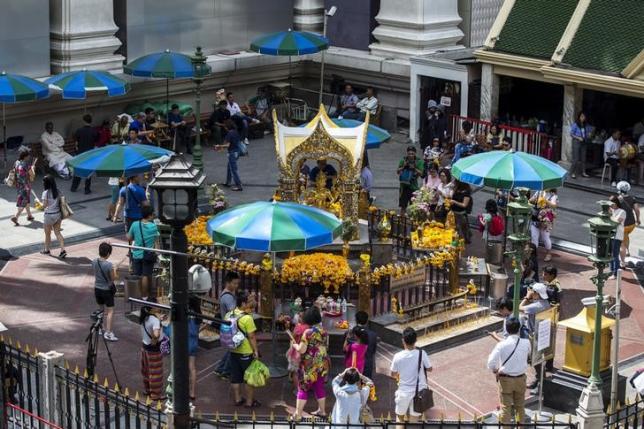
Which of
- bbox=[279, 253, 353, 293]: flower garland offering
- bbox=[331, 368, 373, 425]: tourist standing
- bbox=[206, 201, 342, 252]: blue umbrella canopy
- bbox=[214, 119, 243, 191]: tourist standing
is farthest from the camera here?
bbox=[214, 119, 243, 191]: tourist standing

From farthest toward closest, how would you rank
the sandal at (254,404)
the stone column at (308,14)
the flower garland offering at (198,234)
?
1. the stone column at (308,14)
2. the flower garland offering at (198,234)
3. the sandal at (254,404)

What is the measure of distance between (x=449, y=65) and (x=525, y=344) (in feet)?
54.9

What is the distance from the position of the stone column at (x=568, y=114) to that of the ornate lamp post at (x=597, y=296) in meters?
14.9

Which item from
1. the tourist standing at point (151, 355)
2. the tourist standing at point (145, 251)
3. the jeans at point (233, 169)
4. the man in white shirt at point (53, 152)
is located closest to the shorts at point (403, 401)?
the tourist standing at point (151, 355)

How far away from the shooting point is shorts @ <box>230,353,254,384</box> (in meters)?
16.7

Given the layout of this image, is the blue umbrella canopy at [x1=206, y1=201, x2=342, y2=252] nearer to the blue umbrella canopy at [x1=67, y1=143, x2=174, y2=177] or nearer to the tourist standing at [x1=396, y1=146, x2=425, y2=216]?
the blue umbrella canopy at [x1=67, y1=143, x2=174, y2=177]

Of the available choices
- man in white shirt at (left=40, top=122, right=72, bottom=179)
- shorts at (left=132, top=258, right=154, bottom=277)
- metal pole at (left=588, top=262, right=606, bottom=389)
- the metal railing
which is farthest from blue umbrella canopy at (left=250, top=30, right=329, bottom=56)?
metal pole at (left=588, top=262, right=606, bottom=389)

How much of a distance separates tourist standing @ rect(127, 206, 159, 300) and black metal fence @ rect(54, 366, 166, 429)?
13.8 feet

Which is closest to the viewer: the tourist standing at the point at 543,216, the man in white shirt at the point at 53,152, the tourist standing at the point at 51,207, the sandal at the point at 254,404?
the sandal at the point at 254,404

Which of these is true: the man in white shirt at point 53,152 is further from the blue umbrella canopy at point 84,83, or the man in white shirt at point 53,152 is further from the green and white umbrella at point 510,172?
the green and white umbrella at point 510,172

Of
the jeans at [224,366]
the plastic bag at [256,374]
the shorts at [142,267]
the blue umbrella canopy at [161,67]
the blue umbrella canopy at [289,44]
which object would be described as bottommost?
the jeans at [224,366]

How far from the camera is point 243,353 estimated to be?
16641 millimetres

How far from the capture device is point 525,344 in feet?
51.4

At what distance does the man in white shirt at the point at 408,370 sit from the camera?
1548 cm
